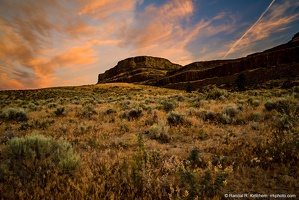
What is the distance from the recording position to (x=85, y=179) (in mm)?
3291

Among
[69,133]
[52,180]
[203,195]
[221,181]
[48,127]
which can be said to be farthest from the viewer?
[48,127]

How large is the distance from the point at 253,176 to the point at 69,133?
6160 millimetres

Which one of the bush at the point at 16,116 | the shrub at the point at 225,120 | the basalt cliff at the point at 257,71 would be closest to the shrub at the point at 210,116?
the shrub at the point at 225,120

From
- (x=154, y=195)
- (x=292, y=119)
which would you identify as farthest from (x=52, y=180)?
(x=292, y=119)

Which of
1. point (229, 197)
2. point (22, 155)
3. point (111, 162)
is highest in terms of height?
point (22, 155)

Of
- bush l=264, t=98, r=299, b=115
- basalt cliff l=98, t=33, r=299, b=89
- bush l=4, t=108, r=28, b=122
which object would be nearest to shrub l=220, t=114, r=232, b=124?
bush l=264, t=98, r=299, b=115

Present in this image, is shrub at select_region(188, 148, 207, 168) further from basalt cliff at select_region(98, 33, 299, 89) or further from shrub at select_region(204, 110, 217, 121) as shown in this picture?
basalt cliff at select_region(98, 33, 299, 89)

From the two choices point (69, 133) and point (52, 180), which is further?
point (69, 133)

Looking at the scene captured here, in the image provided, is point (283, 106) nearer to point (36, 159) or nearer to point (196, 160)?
point (196, 160)

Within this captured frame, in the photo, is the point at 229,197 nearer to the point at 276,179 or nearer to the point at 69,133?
the point at 276,179

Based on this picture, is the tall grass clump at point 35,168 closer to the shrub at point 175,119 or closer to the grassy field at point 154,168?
the grassy field at point 154,168

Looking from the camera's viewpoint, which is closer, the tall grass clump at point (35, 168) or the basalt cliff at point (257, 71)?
the tall grass clump at point (35, 168)

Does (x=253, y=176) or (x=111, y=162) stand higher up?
(x=111, y=162)

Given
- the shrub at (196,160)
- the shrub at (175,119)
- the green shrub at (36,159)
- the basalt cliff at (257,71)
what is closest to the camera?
the green shrub at (36,159)
